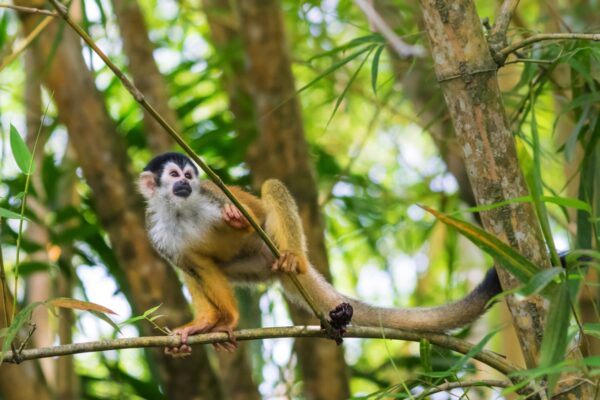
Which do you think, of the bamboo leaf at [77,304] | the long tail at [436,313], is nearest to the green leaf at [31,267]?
the long tail at [436,313]

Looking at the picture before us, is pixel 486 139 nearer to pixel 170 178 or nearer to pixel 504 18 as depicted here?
pixel 504 18

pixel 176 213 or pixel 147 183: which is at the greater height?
pixel 147 183

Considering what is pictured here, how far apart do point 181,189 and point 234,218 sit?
1.12 feet

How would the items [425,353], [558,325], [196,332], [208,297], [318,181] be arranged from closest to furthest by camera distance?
[558,325], [425,353], [196,332], [208,297], [318,181]

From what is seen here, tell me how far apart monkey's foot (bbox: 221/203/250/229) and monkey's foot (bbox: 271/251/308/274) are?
237 millimetres

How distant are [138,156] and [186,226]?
2.49m

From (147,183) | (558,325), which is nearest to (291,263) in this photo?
(147,183)

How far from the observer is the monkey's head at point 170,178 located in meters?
3.76

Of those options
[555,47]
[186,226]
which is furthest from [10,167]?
[555,47]

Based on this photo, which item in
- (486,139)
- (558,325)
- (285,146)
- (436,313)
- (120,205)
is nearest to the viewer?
(558,325)

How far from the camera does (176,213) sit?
3.78 meters

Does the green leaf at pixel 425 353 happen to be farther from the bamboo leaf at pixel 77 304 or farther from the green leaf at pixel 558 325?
the bamboo leaf at pixel 77 304

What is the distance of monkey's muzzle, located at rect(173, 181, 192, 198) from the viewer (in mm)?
3705

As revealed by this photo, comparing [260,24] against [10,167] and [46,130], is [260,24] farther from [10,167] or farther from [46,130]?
[10,167]
